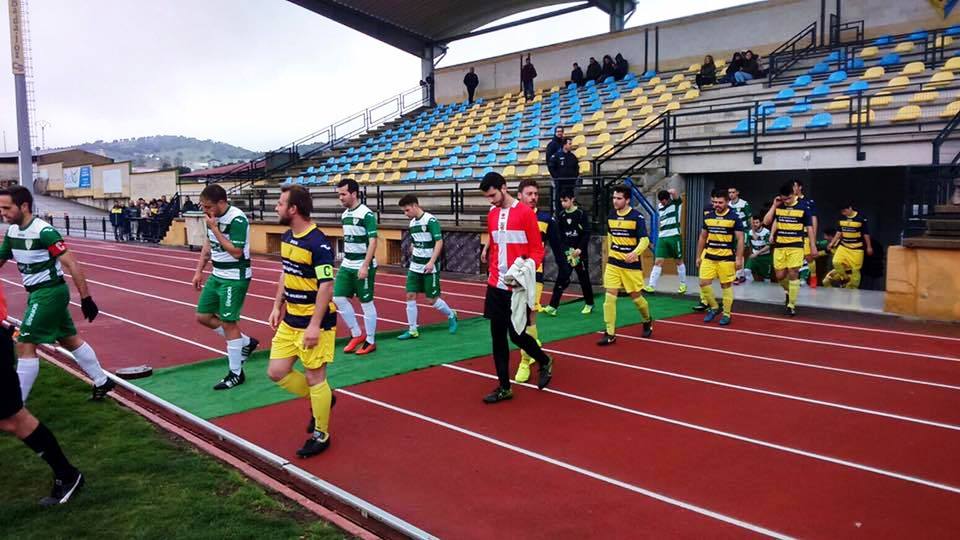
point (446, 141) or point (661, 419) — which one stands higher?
point (446, 141)

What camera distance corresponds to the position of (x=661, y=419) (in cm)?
584

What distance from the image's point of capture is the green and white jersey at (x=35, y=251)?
5887 millimetres

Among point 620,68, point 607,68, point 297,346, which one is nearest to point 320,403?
point 297,346

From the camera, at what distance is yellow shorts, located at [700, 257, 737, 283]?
381 inches

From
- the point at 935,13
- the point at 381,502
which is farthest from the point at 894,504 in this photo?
the point at 935,13

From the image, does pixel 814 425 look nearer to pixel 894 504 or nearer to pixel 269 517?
pixel 894 504

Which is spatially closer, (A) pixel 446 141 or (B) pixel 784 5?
(B) pixel 784 5

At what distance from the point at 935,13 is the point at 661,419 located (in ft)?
61.7

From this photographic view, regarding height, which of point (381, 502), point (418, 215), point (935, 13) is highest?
point (935, 13)

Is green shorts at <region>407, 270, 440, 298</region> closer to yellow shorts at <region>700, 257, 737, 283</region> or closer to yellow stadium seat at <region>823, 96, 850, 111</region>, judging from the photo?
yellow shorts at <region>700, 257, 737, 283</region>

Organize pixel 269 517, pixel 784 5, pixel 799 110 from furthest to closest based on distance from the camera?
pixel 784 5
pixel 799 110
pixel 269 517

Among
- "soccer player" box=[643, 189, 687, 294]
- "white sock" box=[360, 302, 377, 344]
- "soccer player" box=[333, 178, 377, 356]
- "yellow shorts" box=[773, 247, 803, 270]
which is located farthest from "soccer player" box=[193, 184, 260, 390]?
"soccer player" box=[643, 189, 687, 294]

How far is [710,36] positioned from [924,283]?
52.1 ft

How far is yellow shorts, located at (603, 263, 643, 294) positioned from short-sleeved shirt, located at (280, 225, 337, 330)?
4.42 meters
